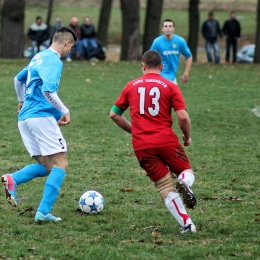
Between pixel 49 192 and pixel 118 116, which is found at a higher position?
pixel 118 116

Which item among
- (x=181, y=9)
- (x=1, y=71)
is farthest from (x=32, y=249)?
(x=181, y=9)

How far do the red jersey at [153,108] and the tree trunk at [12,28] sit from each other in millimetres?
19721

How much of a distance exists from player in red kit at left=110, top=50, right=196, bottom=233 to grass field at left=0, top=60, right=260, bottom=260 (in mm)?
388

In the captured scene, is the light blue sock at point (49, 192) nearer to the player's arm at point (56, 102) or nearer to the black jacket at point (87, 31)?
the player's arm at point (56, 102)

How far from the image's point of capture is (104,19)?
104ft

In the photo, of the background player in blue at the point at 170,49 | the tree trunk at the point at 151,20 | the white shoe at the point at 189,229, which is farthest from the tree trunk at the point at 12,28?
the white shoe at the point at 189,229

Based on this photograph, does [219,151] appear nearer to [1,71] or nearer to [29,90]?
[29,90]

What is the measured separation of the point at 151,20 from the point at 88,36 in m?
2.61

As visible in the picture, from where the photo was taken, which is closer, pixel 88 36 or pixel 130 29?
pixel 130 29

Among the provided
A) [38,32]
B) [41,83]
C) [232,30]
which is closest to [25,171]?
[41,83]

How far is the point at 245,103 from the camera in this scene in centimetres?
1619

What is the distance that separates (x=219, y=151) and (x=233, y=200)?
3088 mm

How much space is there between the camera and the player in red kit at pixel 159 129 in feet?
20.3

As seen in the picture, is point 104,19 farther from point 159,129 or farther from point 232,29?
point 159,129
